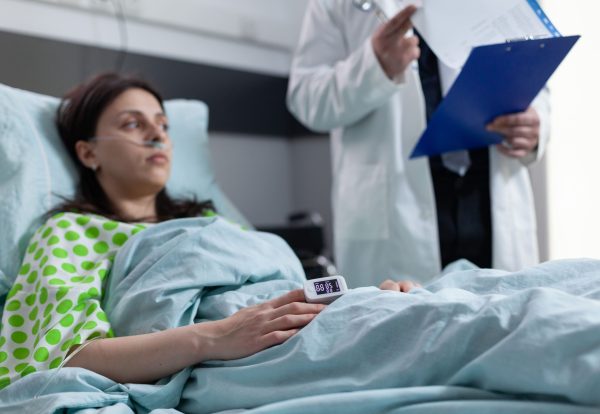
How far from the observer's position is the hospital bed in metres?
0.80

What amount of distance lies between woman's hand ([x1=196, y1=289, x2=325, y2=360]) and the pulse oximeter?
0.04 ft

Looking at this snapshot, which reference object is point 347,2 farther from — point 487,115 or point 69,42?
point 69,42

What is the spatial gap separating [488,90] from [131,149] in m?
0.90

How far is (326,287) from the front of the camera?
1127 millimetres

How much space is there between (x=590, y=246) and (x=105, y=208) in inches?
67.9

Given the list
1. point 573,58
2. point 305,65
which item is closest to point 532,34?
point 305,65

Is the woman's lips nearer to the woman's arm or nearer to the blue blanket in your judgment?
the blue blanket

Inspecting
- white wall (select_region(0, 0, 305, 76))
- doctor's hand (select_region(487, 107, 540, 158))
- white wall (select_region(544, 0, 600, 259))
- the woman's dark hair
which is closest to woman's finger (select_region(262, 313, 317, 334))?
the woman's dark hair

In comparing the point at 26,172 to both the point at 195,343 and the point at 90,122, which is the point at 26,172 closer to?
the point at 90,122

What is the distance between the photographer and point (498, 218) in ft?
5.93

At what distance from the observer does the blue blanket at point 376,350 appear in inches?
31.7

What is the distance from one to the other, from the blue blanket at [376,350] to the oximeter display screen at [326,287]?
0.05m

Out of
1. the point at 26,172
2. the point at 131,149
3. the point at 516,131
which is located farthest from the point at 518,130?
the point at 26,172

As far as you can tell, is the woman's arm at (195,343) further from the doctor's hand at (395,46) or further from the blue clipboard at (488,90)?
the doctor's hand at (395,46)
